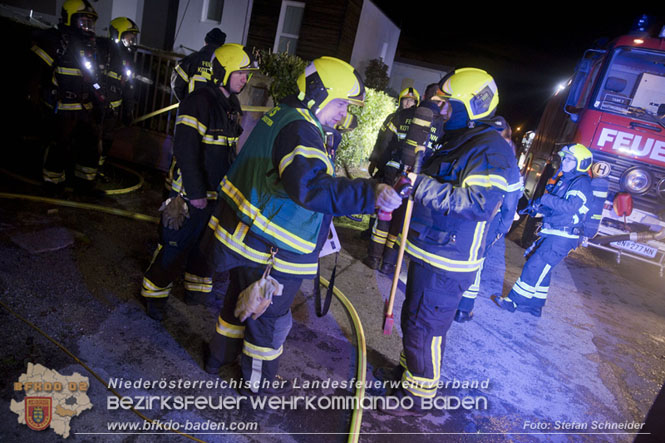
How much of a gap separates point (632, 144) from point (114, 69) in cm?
870

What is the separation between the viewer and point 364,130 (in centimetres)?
1023

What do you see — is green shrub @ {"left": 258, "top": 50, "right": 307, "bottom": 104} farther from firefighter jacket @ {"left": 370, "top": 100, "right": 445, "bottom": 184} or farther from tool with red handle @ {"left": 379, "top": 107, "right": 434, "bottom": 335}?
tool with red handle @ {"left": 379, "top": 107, "right": 434, "bottom": 335}

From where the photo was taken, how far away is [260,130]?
242 cm

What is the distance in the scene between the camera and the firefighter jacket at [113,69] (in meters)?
5.59

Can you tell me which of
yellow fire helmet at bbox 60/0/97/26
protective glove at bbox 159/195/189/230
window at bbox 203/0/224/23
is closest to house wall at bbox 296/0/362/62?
window at bbox 203/0/224/23

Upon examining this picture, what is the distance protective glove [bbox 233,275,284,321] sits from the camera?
2322 mm

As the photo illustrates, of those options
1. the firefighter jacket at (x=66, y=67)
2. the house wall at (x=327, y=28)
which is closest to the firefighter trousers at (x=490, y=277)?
the firefighter jacket at (x=66, y=67)

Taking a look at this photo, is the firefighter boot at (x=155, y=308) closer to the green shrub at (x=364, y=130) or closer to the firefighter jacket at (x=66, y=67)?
the firefighter jacket at (x=66, y=67)

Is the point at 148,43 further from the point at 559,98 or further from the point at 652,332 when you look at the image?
the point at 652,332

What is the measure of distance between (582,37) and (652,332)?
115 feet

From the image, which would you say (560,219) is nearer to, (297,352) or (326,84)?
(297,352)

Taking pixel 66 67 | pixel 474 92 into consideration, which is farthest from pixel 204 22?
pixel 474 92

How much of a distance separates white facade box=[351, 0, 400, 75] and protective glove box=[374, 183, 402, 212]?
15.4m

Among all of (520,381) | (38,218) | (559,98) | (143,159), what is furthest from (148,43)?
(520,381)
